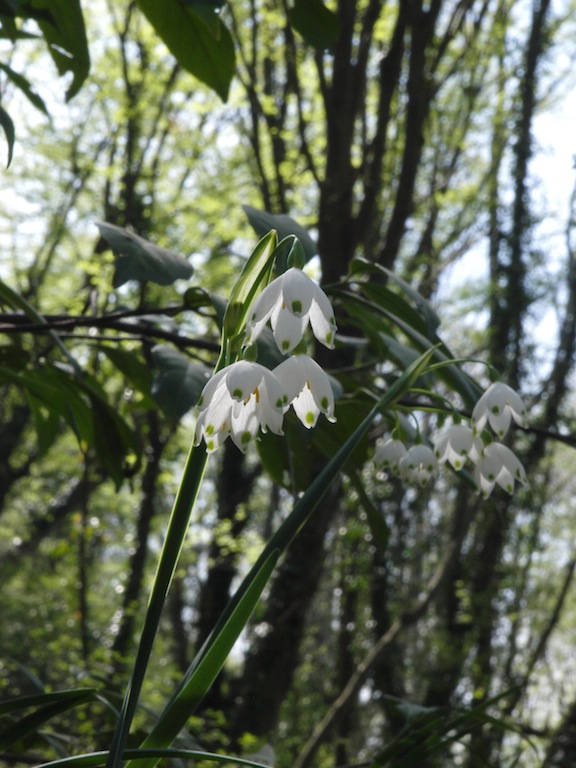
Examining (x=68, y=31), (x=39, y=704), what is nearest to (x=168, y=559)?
(x=39, y=704)

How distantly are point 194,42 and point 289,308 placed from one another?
2.04ft

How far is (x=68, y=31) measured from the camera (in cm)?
111

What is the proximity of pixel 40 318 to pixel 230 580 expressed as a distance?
4.58 m

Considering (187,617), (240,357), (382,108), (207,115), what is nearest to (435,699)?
(382,108)

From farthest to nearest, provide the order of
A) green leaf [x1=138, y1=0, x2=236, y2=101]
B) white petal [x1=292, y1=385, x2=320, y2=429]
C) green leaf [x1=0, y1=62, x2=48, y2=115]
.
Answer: green leaf [x1=0, y1=62, x2=48, y2=115] → green leaf [x1=138, y1=0, x2=236, y2=101] → white petal [x1=292, y1=385, x2=320, y2=429]

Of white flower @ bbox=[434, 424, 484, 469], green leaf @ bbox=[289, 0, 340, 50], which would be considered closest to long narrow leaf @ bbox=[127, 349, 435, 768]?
white flower @ bbox=[434, 424, 484, 469]

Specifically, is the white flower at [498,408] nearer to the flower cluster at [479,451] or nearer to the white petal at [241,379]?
the flower cluster at [479,451]

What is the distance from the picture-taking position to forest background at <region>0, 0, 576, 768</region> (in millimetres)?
1147

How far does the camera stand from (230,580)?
5.41 meters

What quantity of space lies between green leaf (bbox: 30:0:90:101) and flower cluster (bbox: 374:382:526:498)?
639 mm

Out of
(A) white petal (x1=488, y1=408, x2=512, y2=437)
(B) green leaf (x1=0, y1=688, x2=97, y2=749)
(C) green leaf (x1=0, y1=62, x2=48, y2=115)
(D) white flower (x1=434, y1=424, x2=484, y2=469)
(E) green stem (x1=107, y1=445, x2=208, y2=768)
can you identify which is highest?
(C) green leaf (x1=0, y1=62, x2=48, y2=115)

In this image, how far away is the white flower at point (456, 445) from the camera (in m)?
0.93

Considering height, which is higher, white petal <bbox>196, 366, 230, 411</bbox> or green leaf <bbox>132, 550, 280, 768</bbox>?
white petal <bbox>196, 366, 230, 411</bbox>

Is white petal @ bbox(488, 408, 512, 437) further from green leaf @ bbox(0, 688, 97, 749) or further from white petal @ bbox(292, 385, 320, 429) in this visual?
green leaf @ bbox(0, 688, 97, 749)
